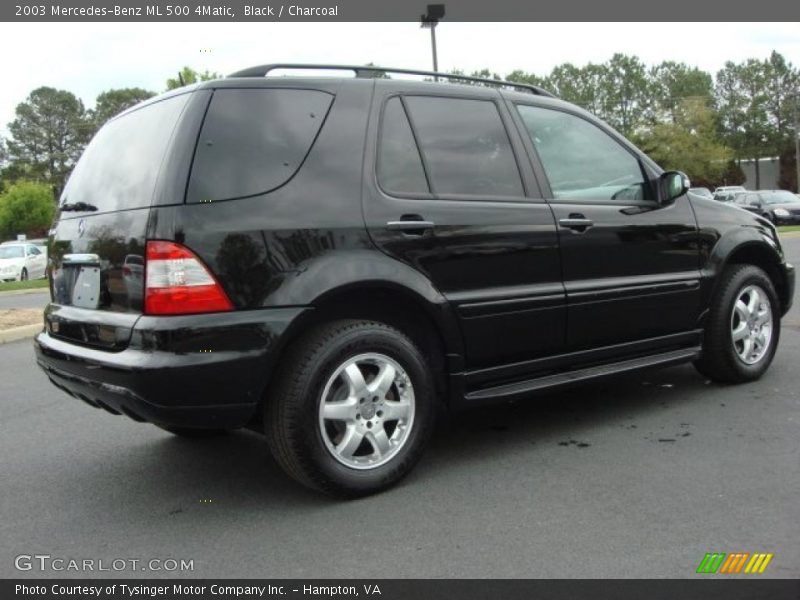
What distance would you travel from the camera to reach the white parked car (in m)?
22.6

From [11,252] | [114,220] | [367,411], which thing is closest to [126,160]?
[114,220]

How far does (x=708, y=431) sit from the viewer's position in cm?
416

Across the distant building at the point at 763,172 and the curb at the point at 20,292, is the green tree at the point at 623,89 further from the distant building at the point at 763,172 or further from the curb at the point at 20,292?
the curb at the point at 20,292

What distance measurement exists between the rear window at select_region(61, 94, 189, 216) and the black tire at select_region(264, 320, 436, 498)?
3.02 ft

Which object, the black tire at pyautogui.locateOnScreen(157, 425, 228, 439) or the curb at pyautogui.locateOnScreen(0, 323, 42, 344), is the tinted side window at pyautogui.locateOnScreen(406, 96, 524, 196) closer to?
the black tire at pyautogui.locateOnScreen(157, 425, 228, 439)

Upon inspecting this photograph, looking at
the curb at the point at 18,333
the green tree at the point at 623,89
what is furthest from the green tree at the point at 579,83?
the curb at the point at 18,333

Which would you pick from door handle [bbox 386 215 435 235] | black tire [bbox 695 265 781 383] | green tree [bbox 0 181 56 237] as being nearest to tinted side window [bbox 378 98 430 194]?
door handle [bbox 386 215 435 235]

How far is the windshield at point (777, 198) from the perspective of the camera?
31.2 meters

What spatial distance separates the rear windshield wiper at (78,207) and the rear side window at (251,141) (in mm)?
766

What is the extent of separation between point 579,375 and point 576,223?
2.70 feet

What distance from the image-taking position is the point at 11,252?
23.5 m

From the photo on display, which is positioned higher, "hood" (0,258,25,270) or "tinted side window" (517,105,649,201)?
"tinted side window" (517,105,649,201)
